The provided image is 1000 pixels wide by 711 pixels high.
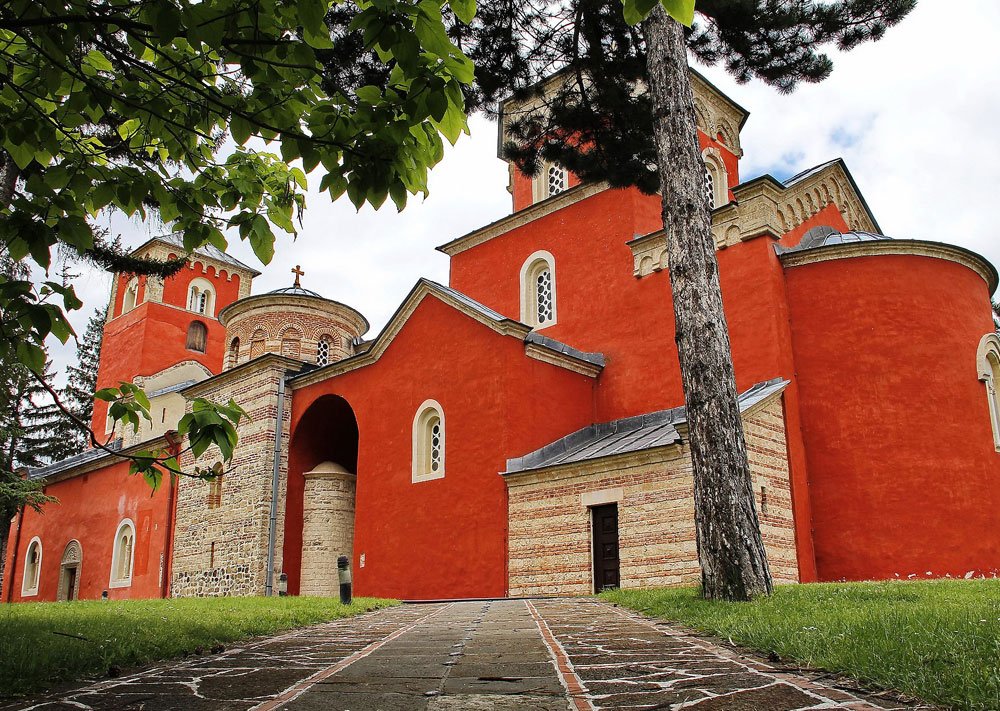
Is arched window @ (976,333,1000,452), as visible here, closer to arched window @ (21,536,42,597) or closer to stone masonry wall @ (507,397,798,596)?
stone masonry wall @ (507,397,798,596)

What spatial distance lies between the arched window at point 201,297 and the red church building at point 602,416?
10.1m

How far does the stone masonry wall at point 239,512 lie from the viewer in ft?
56.9

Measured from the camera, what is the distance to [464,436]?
47.9ft

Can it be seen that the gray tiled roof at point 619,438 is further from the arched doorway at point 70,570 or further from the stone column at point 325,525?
the arched doorway at point 70,570

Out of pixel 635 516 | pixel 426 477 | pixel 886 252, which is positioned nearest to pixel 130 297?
pixel 426 477

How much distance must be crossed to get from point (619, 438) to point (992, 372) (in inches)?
251

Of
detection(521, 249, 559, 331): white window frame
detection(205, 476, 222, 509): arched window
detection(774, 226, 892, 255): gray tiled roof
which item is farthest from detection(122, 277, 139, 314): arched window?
detection(774, 226, 892, 255): gray tiled roof

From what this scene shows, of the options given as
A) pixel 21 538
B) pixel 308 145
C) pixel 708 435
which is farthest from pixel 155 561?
pixel 308 145

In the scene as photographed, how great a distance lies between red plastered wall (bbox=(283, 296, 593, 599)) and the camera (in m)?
13.8

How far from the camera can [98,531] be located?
77.3ft

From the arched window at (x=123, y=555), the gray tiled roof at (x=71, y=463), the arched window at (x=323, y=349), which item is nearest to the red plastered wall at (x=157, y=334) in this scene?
the gray tiled roof at (x=71, y=463)

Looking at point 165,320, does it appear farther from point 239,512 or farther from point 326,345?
point 239,512

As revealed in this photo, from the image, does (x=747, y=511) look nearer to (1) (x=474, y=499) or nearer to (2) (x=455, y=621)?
(2) (x=455, y=621)

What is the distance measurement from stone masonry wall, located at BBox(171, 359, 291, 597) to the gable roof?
4.56 ft
